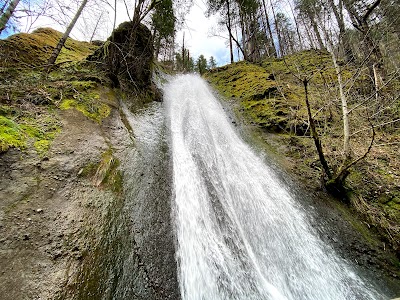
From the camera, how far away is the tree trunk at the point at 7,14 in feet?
14.8

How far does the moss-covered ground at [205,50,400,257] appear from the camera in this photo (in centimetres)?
398

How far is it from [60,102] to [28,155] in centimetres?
194

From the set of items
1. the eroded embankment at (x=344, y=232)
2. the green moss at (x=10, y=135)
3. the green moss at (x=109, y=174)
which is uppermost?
the green moss at (x=10, y=135)

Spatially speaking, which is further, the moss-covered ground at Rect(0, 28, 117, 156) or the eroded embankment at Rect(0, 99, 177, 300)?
the moss-covered ground at Rect(0, 28, 117, 156)

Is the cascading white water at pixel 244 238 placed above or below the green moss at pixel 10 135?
below

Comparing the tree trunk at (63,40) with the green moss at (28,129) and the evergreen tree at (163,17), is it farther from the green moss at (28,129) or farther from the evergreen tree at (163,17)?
the evergreen tree at (163,17)

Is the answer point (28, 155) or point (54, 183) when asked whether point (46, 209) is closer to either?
point (54, 183)

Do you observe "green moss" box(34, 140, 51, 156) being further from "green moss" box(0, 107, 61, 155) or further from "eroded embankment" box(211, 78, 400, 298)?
"eroded embankment" box(211, 78, 400, 298)

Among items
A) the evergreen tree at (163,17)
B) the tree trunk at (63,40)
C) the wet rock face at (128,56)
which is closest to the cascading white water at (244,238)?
the wet rock face at (128,56)

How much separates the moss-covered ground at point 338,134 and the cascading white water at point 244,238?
1.14 metres

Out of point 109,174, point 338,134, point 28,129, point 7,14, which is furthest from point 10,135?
point 338,134

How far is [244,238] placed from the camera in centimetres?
351

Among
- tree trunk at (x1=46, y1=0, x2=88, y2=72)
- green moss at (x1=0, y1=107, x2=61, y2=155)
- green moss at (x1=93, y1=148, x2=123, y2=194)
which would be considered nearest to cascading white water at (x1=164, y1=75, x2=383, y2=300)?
green moss at (x1=93, y1=148, x2=123, y2=194)

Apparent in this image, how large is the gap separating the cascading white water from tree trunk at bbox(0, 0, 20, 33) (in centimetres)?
441
